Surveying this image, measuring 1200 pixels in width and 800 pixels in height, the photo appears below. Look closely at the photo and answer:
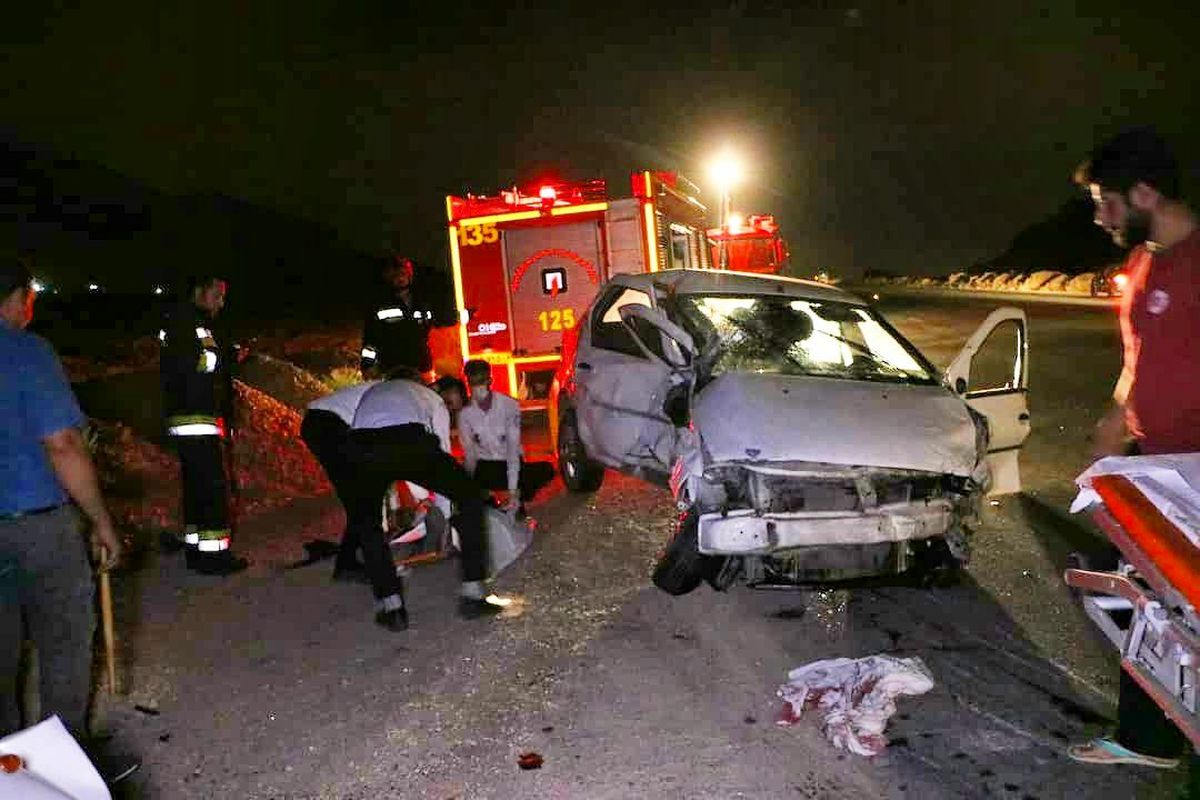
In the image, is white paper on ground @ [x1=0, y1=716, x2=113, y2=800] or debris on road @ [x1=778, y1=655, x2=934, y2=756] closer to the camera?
white paper on ground @ [x1=0, y1=716, x2=113, y2=800]

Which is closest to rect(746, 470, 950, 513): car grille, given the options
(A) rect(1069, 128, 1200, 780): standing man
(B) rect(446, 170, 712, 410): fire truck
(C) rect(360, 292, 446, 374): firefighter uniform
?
(A) rect(1069, 128, 1200, 780): standing man

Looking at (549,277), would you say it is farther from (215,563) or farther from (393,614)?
(393,614)

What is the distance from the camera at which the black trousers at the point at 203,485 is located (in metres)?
6.13

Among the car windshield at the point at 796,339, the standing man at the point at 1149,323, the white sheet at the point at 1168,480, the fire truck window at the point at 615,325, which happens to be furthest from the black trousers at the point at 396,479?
the white sheet at the point at 1168,480

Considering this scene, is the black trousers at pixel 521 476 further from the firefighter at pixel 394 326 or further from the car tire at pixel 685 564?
the car tire at pixel 685 564

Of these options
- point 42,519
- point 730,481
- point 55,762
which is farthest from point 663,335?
point 55,762

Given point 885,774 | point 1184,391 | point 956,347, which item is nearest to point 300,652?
point 885,774

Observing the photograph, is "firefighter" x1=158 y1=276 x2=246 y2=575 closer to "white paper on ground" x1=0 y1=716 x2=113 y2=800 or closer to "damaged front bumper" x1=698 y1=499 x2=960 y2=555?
"damaged front bumper" x1=698 y1=499 x2=960 y2=555

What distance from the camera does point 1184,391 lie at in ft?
9.88

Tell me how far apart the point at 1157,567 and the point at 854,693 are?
5.36 ft

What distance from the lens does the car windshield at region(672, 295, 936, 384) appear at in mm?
5766

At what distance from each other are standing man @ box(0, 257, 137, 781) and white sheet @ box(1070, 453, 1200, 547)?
3.48 meters

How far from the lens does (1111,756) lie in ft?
10.9

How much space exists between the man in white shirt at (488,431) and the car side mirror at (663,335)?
1027mm
